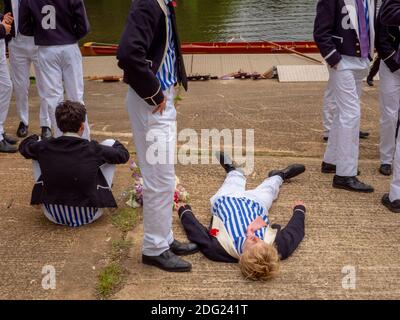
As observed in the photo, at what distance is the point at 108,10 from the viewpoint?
81.9 ft

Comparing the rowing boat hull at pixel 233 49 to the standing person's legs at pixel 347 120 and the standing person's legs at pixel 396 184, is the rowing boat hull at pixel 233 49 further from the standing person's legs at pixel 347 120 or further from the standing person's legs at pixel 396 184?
the standing person's legs at pixel 396 184

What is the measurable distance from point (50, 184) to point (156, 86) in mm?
1247

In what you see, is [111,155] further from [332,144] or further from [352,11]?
[352,11]

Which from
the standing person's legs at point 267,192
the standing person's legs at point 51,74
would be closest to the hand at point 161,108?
the standing person's legs at point 267,192

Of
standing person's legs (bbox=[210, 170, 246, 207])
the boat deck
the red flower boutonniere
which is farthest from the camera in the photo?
the boat deck

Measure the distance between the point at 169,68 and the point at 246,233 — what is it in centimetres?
115

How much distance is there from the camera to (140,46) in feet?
10.6

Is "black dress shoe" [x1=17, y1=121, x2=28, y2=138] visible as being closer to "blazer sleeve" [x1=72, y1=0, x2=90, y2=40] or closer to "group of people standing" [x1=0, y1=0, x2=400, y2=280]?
"group of people standing" [x1=0, y1=0, x2=400, y2=280]

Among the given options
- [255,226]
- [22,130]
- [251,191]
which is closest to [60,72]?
[22,130]

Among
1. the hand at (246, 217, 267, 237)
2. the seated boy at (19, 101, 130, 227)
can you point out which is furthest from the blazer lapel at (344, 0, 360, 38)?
the seated boy at (19, 101, 130, 227)

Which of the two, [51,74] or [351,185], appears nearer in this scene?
[351,185]

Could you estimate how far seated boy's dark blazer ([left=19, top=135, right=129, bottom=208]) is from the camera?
402 centimetres

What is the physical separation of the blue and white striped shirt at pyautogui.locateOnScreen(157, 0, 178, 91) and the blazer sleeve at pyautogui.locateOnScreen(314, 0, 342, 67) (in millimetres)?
1771
